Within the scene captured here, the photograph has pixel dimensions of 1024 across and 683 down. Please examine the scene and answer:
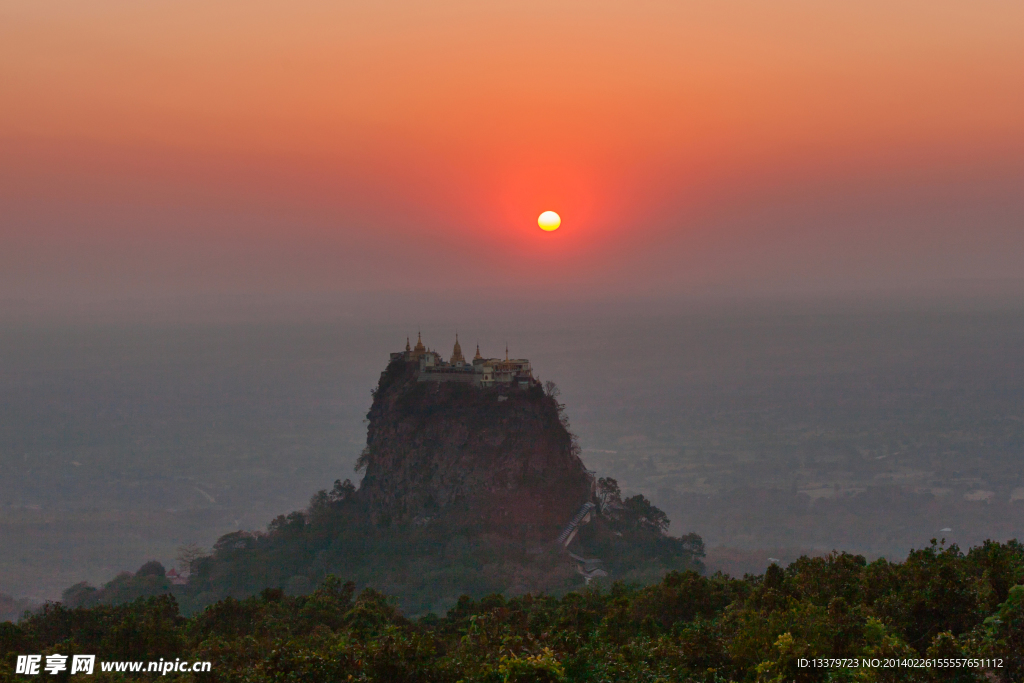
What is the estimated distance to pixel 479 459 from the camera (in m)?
76.8

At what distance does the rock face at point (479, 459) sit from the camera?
75188 mm

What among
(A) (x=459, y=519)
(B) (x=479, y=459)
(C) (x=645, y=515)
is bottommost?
(C) (x=645, y=515)

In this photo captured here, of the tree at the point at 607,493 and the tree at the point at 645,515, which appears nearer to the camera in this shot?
the tree at the point at 645,515

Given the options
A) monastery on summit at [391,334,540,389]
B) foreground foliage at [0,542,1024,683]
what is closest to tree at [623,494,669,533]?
monastery on summit at [391,334,540,389]

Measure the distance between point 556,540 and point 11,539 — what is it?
2885 inches

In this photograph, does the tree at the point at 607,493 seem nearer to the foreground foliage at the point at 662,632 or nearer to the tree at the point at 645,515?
the tree at the point at 645,515

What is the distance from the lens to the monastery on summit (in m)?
75.1

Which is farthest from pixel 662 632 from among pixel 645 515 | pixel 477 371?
pixel 645 515

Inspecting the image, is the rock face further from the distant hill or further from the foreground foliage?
the foreground foliage

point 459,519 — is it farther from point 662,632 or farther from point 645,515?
point 662,632

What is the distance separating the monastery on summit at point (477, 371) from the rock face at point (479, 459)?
551mm

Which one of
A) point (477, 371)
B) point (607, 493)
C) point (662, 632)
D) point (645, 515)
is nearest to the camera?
point (662, 632)

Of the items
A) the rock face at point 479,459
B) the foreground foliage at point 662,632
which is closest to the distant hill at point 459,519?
the rock face at point 479,459

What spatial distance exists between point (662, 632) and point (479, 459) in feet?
149
